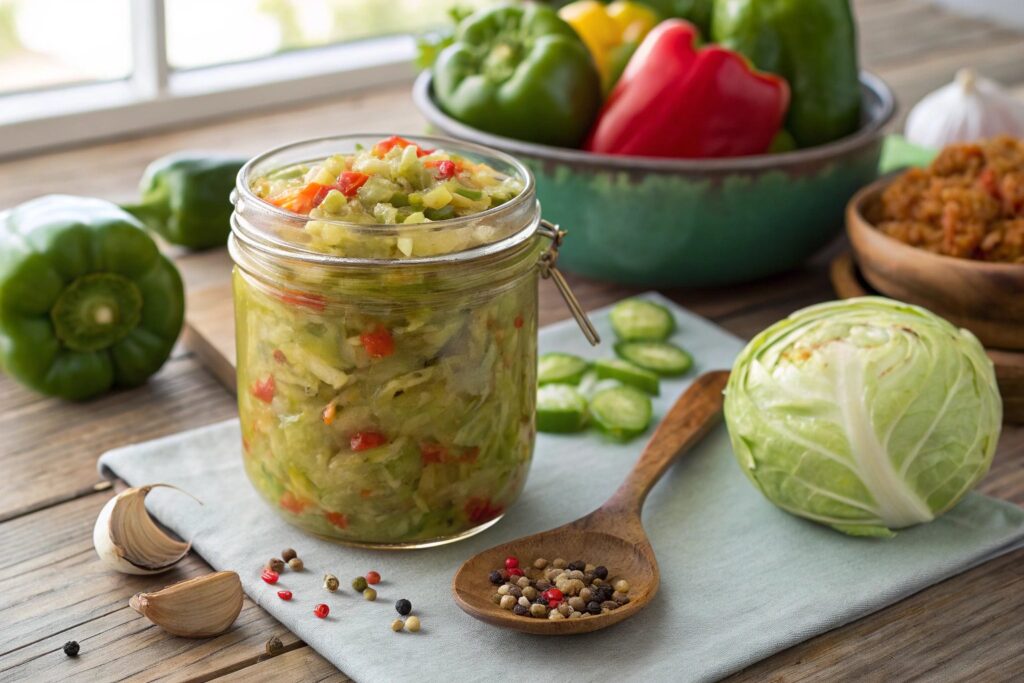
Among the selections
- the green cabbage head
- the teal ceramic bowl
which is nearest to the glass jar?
the green cabbage head

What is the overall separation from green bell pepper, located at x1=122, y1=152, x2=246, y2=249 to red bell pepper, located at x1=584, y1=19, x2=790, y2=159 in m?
0.76

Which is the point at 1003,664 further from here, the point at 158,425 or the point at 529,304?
the point at 158,425

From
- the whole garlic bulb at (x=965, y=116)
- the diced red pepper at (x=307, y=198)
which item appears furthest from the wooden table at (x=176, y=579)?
the whole garlic bulb at (x=965, y=116)

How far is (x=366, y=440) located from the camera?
4.98 ft

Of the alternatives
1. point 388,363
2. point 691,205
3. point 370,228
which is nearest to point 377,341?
point 388,363

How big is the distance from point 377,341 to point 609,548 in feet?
1.36

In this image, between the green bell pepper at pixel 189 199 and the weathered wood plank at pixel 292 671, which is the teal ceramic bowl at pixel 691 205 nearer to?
the green bell pepper at pixel 189 199

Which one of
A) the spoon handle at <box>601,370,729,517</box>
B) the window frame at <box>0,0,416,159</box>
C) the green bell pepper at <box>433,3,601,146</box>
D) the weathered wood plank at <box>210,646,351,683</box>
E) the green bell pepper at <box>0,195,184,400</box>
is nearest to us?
the weathered wood plank at <box>210,646,351,683</box>

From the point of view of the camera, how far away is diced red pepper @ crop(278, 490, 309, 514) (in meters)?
1.60

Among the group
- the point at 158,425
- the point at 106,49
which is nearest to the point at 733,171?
the point at 158,425

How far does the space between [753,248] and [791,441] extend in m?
0.77

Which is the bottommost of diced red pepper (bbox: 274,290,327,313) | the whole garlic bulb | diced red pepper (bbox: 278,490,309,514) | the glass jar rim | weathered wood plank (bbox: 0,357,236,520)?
weathered wood plank (bbox: 0,357,236,520)

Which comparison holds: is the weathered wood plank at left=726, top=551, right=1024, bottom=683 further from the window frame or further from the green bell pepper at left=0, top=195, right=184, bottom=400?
the window frame

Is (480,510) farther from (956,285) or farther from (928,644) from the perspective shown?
(956,285)
